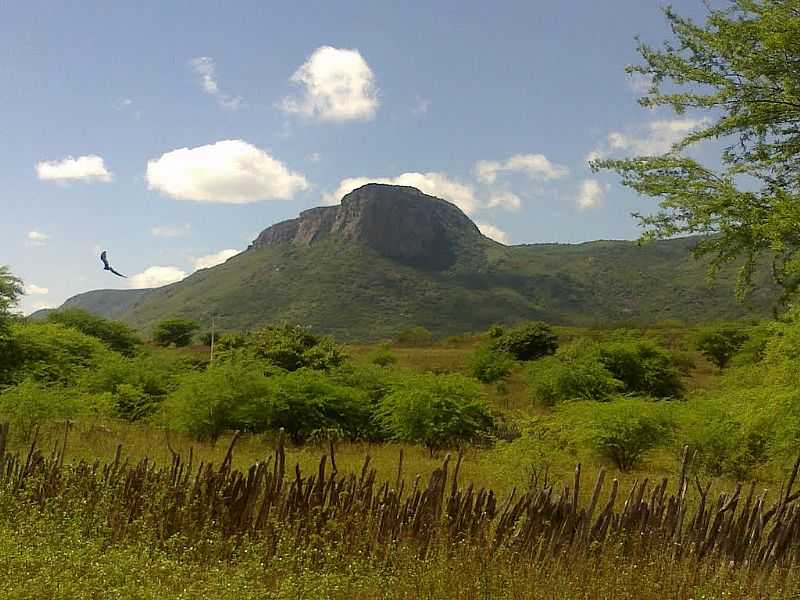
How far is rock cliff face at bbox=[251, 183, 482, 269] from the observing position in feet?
529

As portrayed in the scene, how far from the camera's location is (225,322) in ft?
367

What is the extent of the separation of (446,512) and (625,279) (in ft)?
471

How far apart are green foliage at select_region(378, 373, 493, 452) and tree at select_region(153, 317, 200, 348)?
45076 millimetres

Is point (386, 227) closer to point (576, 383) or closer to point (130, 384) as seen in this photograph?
point (576, 383)

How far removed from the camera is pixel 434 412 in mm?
19391

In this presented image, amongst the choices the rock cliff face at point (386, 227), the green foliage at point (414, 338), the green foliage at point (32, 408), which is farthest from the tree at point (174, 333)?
the rock cliff face at point (386, 227)

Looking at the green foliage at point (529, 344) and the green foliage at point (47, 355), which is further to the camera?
the green foliage at point (529, 344)

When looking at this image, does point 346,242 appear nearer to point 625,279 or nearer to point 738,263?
point 625,279

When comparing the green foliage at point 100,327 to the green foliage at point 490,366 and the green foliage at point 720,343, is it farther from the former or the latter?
the green foliage at point 720,343

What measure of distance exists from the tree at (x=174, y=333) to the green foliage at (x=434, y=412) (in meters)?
45.1

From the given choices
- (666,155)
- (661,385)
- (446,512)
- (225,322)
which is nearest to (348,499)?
(446,512)

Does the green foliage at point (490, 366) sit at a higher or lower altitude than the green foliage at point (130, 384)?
higher

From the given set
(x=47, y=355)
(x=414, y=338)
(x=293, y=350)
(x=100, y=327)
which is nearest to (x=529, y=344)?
(x=293, y=350)

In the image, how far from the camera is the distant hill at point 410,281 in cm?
11775
